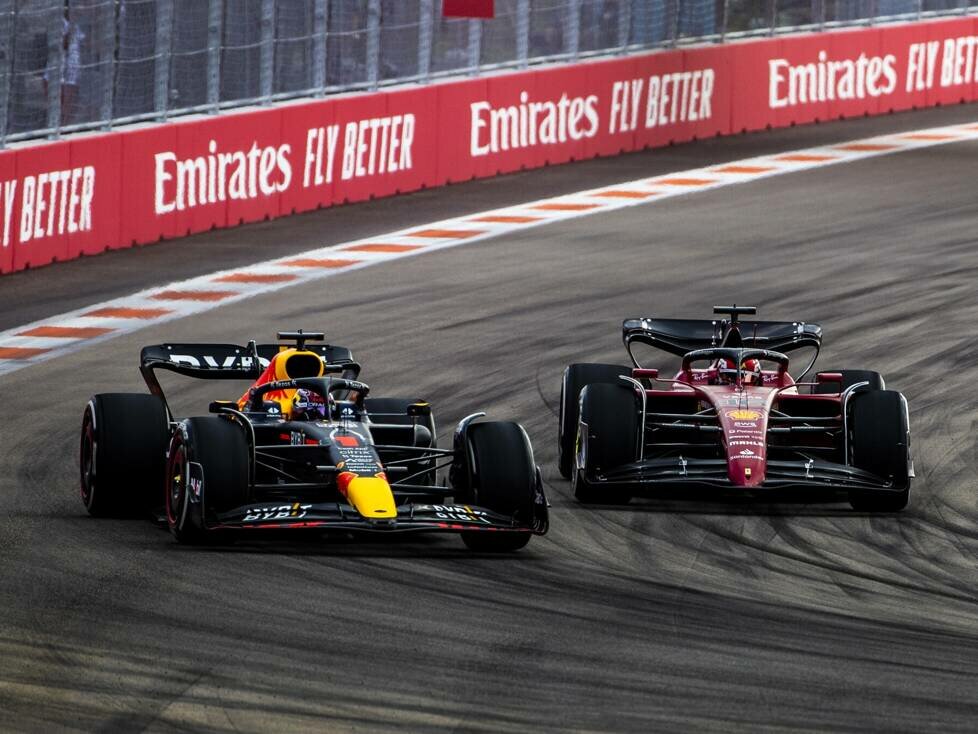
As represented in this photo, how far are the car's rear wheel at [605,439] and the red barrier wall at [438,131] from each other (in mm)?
9051

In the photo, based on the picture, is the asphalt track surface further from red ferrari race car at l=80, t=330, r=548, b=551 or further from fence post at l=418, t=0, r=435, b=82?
fence post at l=418, t=0, r=435, b=82

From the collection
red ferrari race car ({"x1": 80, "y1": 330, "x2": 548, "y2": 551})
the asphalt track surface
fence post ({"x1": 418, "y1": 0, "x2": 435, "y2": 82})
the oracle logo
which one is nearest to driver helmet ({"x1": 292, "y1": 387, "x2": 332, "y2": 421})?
red ferrari race car ({"x1": 80, "y1": 330, "x2": 548, "y2": 551})

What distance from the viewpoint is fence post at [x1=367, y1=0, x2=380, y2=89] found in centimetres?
2509

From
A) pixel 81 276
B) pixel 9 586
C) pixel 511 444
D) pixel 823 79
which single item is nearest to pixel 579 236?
pixel 81 276

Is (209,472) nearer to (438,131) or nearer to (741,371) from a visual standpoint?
(741,371)

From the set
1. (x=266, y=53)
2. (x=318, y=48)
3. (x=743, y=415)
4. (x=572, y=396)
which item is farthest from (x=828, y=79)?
(x=743, y=415)

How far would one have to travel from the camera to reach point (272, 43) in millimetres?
24109

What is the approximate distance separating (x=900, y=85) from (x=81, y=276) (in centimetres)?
1514

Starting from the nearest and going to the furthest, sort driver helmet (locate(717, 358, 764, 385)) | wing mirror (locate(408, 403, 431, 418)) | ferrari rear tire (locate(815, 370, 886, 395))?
wing mirror (locate(408, 403, 431, 418))
driver helmet (locate(717, 358, 764, 385))
ferrari rear tire (locate(815, 370, 886, 395))

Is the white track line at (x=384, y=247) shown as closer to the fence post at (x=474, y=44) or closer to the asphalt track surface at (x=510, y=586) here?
the asphalt track surface at (x=510, y=586)

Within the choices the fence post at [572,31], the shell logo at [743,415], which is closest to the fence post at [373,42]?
the fence post at [572,31]

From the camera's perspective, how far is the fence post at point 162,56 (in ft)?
73.1

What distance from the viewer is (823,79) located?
101 feet

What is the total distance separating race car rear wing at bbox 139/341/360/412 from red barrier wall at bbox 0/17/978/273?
7.79m
